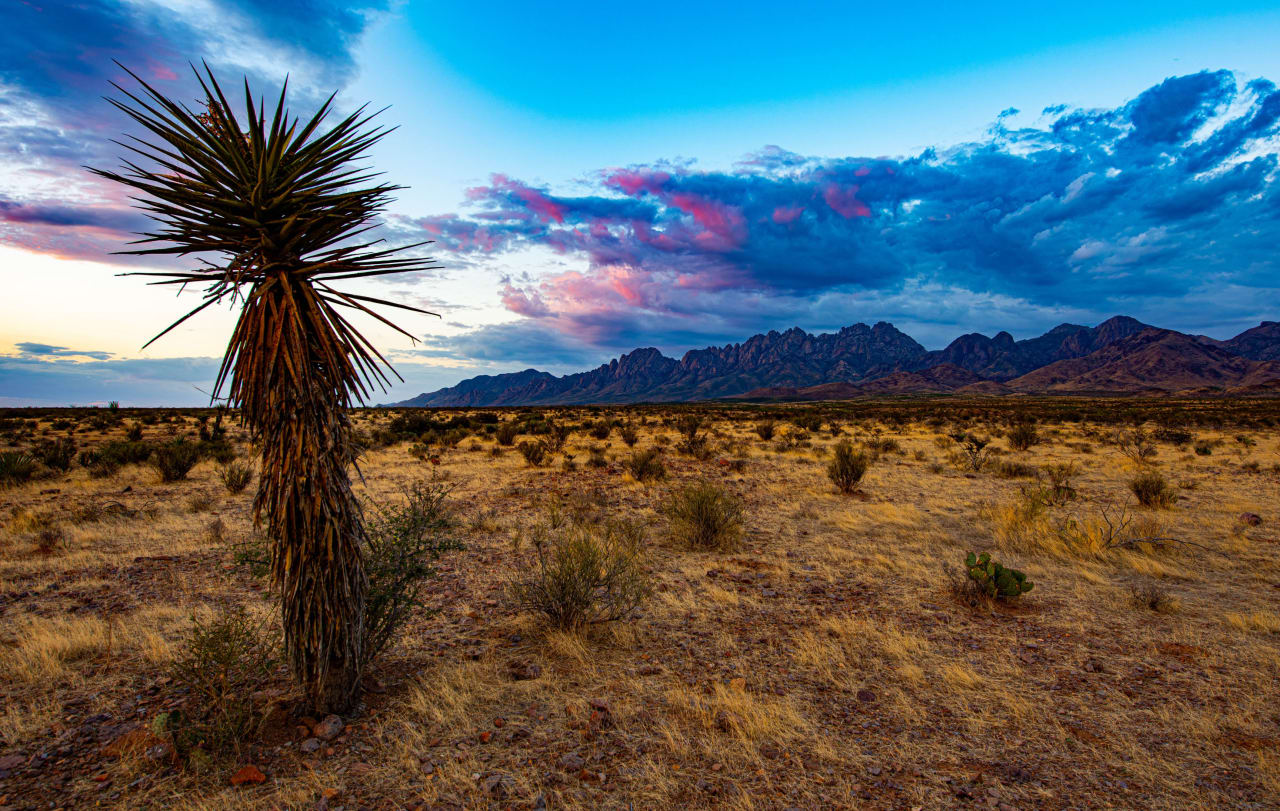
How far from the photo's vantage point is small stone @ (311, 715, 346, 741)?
14.5ft

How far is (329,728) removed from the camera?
4484 millimetres

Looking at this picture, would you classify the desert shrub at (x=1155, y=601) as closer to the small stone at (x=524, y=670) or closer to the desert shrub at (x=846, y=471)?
the small stone at (x=524, y=670)

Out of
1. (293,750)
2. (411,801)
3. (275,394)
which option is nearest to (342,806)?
(411,801)

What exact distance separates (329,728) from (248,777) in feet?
2.07

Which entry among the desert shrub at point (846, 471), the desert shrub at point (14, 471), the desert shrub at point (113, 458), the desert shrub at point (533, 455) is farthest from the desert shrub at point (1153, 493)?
the desert shrub at point (14, 471)

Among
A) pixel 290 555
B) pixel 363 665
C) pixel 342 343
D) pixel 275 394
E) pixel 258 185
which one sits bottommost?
pixel 363 665

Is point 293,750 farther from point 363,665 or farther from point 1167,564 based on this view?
point 1167,564

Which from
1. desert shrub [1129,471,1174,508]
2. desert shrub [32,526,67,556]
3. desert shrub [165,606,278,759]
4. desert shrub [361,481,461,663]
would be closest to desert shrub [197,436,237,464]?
desert shrub [32,526,67,556]

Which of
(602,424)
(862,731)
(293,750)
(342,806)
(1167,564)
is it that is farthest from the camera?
(602,424)

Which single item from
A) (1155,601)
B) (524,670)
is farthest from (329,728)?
(1155,601)

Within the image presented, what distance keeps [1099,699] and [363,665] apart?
22.0ft

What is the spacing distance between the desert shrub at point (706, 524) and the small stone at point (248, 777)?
7.40m

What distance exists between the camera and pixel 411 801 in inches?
149

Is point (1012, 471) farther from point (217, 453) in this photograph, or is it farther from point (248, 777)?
point (217, 453)
